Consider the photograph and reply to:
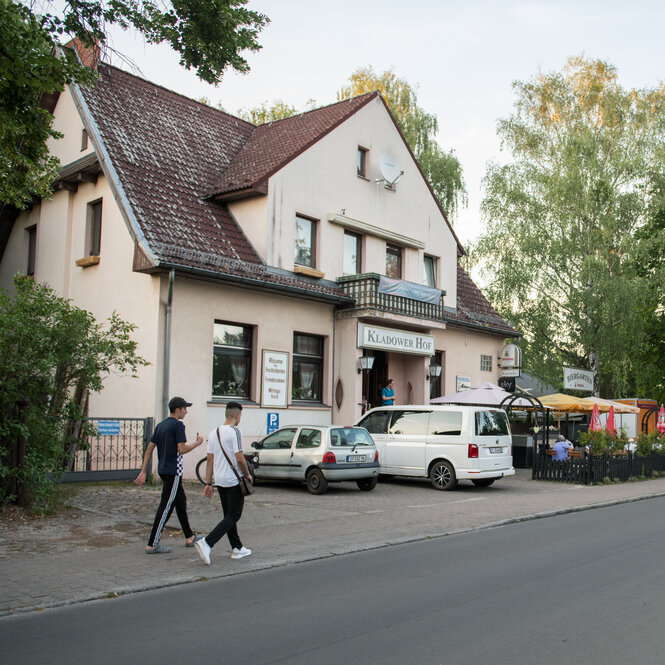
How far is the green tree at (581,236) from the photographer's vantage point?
103 feet

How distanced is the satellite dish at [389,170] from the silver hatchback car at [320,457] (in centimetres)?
1034

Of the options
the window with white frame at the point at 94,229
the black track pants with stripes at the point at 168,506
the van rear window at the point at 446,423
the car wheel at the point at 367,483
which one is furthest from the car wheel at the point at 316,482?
the window with white frame at the point at 94,229

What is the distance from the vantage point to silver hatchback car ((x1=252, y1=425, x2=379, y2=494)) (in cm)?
1546

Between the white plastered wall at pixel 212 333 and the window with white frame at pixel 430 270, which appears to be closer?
the white plastered wall at pixel 212 333

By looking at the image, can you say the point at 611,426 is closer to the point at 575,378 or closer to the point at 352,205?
the point at 575,378

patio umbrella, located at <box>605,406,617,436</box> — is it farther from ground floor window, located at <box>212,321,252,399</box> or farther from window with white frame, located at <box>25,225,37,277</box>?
window with white frame, located at <box>25,225,37,277</box>

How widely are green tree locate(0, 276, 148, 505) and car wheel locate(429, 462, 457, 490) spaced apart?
7.88 metres

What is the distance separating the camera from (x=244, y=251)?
64.7 ft

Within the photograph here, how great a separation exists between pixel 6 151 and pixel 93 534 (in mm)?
6339

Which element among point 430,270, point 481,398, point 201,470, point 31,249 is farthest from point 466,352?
point 31,249

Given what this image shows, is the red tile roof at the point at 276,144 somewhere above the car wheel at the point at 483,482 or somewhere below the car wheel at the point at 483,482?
above

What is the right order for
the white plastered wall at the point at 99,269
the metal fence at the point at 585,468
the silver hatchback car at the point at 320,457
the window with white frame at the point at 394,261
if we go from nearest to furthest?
the silver hatchback car at the point at 320,457 < the white plastered wall at the point at 99,269 < the metal fence at the point at 585,468 < the window with white frame at the point at 394,261

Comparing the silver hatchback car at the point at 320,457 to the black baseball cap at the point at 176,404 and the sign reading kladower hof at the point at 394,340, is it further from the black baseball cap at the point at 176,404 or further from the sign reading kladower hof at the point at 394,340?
the black baseball cap at the point at 176,404

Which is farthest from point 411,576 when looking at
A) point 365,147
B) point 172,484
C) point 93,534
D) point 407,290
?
point 365,147
